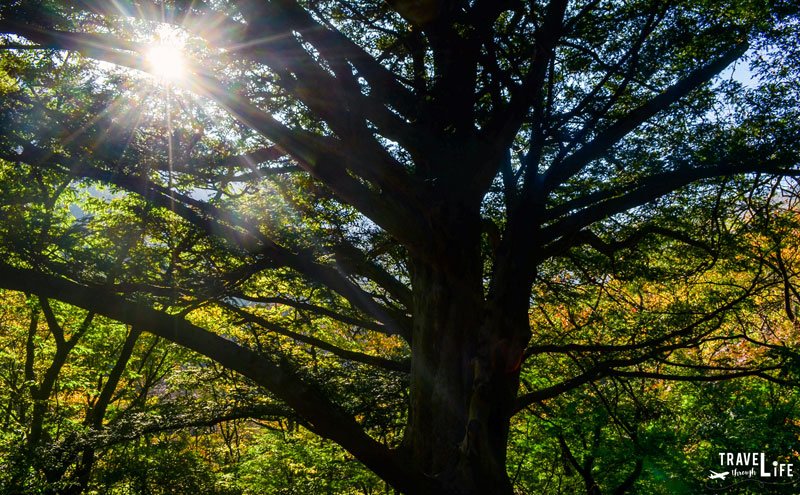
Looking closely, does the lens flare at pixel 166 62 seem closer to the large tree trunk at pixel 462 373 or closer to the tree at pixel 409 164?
the tree at pixel 409 164

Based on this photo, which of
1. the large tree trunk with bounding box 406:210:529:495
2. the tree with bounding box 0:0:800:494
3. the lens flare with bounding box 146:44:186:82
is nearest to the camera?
the large tree trunk with bounding box 406:210:529:495

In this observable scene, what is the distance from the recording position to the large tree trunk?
3176 millimetres

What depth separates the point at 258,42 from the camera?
3.29 meters

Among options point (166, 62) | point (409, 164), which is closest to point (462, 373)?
point (409, 164)

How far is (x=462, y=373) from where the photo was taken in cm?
381

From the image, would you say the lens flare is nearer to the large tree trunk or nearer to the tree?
the tree

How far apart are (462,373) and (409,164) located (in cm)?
258

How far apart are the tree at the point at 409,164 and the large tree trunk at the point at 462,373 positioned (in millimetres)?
17

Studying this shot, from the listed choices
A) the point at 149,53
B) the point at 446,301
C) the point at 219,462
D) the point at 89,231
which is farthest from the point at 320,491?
the point at 219,462

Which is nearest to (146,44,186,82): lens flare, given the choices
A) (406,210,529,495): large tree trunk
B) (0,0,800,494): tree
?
(0,0,800,494): tree

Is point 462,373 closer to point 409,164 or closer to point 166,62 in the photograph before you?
point 409,164

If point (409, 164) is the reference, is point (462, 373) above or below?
below

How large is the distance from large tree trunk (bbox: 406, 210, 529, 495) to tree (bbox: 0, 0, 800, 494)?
0.06 ft

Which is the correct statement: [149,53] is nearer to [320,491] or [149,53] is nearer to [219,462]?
[320,491]
